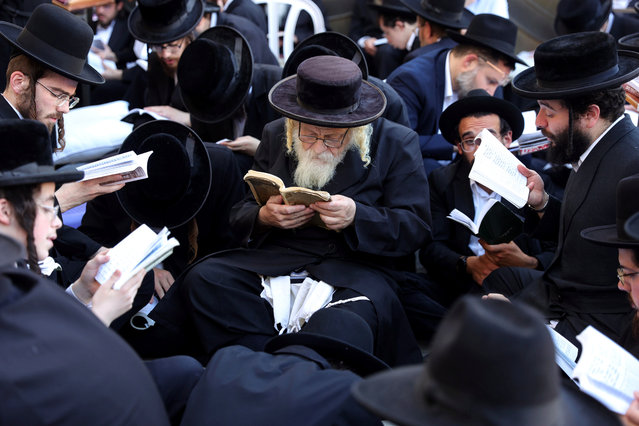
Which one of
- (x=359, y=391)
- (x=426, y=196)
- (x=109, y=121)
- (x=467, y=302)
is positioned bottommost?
(x=109, y=121)

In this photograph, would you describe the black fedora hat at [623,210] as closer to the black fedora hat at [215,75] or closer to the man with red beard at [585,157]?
the man with red beard at [585,157]

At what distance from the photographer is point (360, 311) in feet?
12.7

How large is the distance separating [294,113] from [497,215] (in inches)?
50.7

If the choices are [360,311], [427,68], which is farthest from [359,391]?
[427,68]

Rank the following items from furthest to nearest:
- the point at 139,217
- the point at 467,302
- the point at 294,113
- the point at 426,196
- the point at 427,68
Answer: the point at 427,68 < the point at 139,217 < the point at 426,196 < the point at 294,113 < the point at 467,302

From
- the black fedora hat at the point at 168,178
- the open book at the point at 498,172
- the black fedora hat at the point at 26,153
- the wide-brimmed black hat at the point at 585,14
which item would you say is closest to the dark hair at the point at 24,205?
the black fedora hat at the point at 26,153

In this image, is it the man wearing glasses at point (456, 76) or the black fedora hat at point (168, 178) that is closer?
the black fedora hat at point (168, 178)

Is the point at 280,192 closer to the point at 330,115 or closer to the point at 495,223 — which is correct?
the point at 330,115

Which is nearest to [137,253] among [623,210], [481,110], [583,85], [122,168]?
[122,168]

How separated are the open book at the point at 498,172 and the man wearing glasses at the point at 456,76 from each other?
1598 millimetres

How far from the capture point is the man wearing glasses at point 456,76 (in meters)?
5.70

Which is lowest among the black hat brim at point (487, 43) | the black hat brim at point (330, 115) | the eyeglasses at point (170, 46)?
the eyeglasses at point (170, 46)

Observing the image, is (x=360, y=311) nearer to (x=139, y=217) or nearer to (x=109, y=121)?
(x=139, y=217)

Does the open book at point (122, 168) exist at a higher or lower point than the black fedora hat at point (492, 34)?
lower
